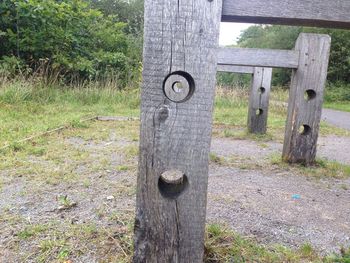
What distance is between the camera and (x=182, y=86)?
1.40 metres

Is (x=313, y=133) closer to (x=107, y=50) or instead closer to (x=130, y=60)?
(x=130, y=60)

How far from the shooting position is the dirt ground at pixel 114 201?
1931 millimetres

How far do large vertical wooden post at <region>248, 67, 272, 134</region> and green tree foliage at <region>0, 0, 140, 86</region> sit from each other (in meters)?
6.09

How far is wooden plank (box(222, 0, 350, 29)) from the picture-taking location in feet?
4.78

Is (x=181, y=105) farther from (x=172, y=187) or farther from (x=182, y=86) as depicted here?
(x=172, y=187)

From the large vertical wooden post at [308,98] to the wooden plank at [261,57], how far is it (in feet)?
0.34

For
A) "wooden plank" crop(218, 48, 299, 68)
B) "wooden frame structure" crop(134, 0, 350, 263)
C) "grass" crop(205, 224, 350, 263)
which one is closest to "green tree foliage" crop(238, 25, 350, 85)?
"wooden plank" crop(218, 48, 299, 68)

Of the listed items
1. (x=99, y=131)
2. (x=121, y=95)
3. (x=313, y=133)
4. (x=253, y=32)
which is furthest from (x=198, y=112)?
(x=253, y=32)

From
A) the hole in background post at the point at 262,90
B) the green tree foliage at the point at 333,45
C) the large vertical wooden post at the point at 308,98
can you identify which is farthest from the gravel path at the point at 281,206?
the green tree foliage at the point at 333,45

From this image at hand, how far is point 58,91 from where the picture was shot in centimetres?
898

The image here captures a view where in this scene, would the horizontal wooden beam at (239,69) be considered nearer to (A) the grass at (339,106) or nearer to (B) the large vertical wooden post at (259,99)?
(B) the large vertical wooden post at (259,99)

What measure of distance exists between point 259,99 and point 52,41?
23.8 feet

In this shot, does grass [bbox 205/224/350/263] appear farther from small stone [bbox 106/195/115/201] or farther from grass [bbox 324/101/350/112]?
grass [bbox 324/101/350/112]

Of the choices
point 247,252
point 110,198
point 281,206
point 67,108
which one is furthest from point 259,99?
point 247,252
